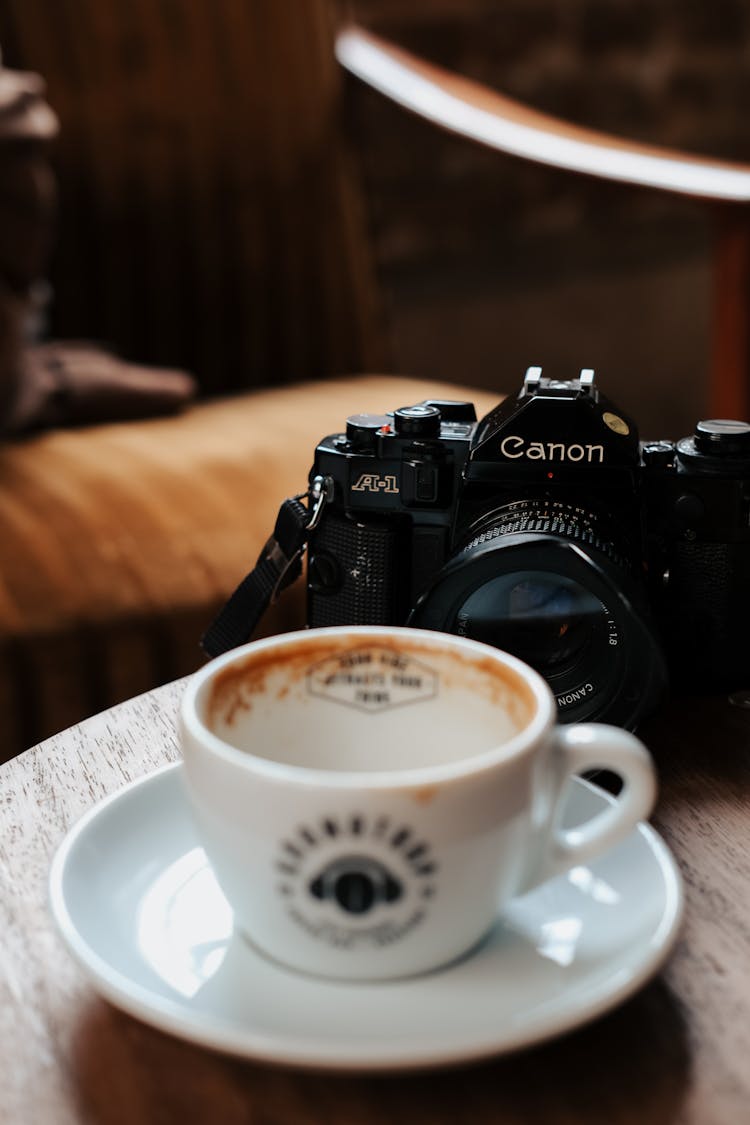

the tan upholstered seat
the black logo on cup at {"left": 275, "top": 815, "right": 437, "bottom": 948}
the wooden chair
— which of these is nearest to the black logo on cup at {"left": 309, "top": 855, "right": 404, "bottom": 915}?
the black logo on cup at {"left": 275, "top": 815, "right": 437, "bottom": 948}

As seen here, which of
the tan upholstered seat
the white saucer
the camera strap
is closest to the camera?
the white saucer

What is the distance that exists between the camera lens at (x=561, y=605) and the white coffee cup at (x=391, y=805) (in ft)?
0.42

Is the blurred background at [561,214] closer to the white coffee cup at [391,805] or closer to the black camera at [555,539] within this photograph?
the black camera at [555,539]

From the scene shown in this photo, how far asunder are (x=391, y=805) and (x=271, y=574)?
31 centimetres

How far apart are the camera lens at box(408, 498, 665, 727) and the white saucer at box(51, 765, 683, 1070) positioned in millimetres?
133

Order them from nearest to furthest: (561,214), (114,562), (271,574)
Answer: (271,574) < (114,562) < (561,214)

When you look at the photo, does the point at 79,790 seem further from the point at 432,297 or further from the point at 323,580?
the point at 432,297

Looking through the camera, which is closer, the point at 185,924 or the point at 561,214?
the point at 185,924

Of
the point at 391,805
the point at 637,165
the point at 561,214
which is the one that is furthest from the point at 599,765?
the point at 561,214

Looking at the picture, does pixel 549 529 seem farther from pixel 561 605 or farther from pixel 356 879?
pixel 356 879

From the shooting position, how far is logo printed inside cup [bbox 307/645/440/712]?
40cm

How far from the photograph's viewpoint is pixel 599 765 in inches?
14.3

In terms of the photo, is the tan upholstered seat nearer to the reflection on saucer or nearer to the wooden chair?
the wooden chair

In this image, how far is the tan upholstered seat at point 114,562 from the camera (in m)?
0.89
